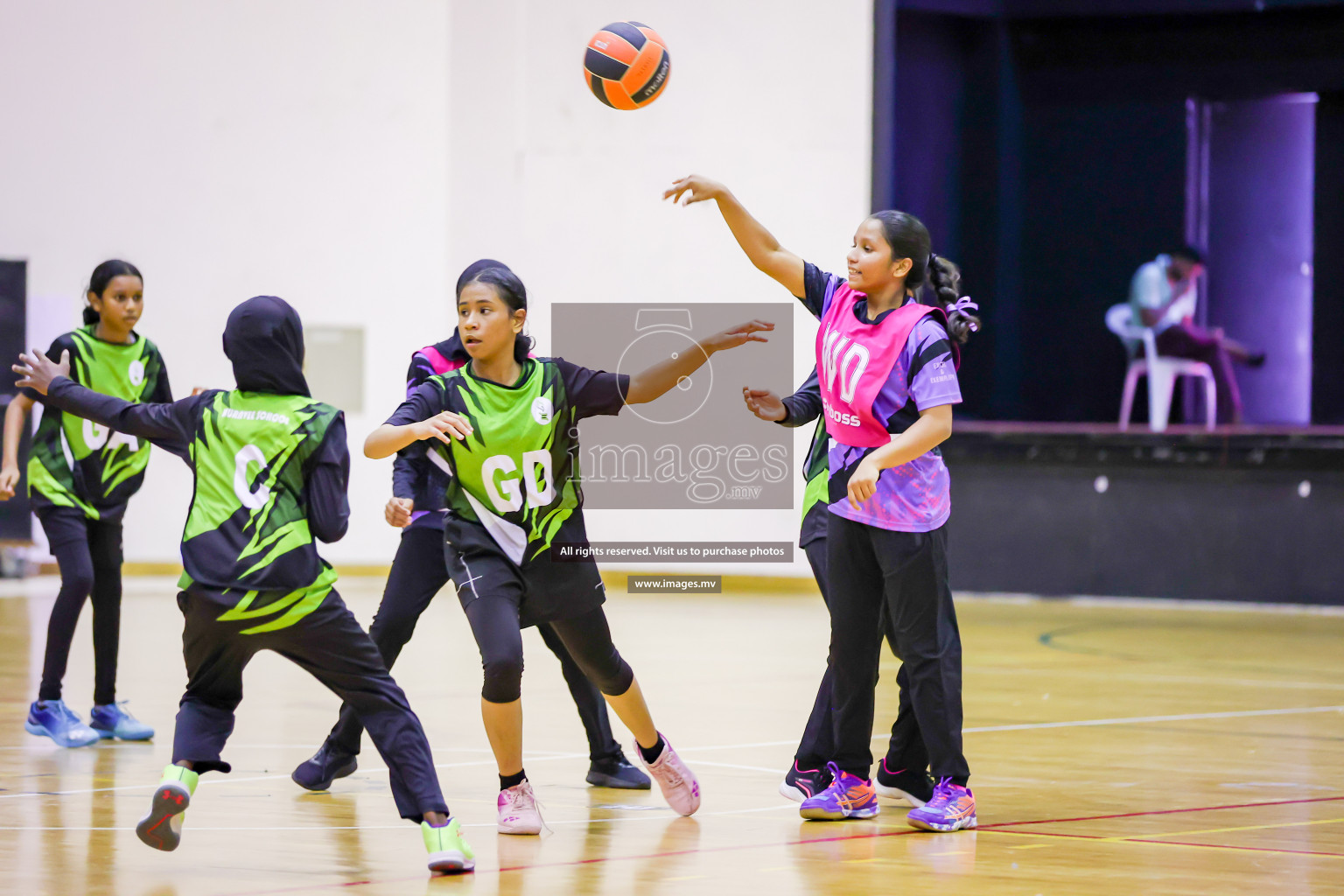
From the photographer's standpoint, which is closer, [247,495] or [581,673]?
[247,495]

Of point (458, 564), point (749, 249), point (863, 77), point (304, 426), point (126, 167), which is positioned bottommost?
point (458, 564)

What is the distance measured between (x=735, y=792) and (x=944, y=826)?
82 centimetres

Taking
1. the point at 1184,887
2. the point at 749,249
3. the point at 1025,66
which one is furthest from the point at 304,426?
the point at 1025,66

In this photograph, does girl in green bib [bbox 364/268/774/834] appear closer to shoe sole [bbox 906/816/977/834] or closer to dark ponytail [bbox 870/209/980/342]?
dark ponytail [bbox 870/209/980/342]

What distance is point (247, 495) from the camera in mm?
3852

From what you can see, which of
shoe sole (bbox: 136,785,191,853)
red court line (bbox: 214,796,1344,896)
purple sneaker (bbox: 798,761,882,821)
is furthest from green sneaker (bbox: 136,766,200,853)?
purple sneaker (bbox: 798,761,882,821)

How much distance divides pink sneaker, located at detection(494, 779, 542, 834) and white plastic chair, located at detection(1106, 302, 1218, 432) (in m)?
9.70

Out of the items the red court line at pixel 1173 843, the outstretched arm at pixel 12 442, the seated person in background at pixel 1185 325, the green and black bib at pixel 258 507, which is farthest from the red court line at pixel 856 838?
the seated person in background at pixel 1185 325

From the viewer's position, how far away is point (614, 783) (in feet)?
16.5

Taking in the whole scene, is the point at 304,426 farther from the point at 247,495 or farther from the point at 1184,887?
the point at 1184,887

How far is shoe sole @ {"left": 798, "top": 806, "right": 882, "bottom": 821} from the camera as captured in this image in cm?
446

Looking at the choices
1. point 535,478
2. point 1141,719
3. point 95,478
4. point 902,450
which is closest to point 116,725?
point 95,478

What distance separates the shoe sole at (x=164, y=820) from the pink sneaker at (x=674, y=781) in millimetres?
1314

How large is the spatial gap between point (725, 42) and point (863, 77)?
1.12 m
